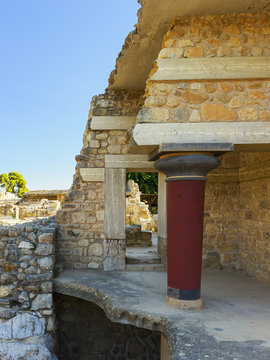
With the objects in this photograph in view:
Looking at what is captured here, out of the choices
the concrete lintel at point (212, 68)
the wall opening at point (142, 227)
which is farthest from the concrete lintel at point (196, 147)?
the wall opening at point (142, 227)

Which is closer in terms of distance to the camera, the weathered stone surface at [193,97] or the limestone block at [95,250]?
the weathered stone surface at [193,97]

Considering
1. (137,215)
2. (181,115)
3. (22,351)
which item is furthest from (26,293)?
(137,215)

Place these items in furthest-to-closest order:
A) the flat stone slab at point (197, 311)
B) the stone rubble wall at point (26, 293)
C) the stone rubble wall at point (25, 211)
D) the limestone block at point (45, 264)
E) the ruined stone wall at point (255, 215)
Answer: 1. the stone rubble wall at point (25, 211)
2. the ruined stone wall at point (255, 215)
3. the limestone block at point (45, 264)
4. the stone rubble wall at point (26, 293)
5. the flat stone slab at point (197, 311)

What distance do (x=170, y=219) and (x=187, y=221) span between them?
0.24 meters

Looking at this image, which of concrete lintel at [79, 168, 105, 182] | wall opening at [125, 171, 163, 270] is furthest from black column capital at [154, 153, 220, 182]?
wall opening at [125, 171, 163, 270]

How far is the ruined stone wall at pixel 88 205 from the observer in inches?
253

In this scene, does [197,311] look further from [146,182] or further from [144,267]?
[146,182]

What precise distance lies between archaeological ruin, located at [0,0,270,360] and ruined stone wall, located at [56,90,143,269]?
21 mm

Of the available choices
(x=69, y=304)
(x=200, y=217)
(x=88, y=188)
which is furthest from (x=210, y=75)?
(x=69, y=304)

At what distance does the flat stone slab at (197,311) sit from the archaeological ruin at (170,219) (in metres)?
0.02

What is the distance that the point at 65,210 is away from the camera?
6.50 metres

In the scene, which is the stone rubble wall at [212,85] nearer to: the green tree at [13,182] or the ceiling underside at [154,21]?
the ceiling underside at [154,21]

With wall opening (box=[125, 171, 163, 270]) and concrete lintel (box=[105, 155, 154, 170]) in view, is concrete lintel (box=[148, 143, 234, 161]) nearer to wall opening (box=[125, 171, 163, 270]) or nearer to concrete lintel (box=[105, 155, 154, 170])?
concrete lintel (box=[105, 155, 154, 170])

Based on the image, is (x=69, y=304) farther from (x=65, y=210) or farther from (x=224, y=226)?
(x=224, y=226)
